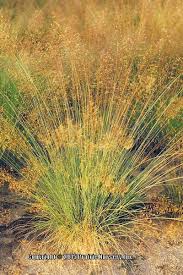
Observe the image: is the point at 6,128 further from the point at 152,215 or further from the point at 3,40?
the point at 152,215

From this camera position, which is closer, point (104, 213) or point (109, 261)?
point (109, 261)

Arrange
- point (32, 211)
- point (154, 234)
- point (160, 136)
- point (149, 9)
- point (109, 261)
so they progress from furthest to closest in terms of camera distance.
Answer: point (149, 9), point (160, 136), point (32, 211), point (154, 234), point (109, 261)

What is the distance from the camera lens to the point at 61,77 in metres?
3.31

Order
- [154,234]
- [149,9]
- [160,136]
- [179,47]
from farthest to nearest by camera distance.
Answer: [149,9], [179,47], [160,136], [154,234]

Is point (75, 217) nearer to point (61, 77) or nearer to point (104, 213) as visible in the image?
point (104, 213)

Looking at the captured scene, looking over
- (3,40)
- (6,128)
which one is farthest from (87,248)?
(3,40)

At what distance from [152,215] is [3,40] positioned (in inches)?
58.6

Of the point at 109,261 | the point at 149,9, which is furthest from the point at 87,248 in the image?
the point at 149,9

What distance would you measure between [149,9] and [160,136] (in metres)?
2.25

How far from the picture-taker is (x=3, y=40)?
11.6ft

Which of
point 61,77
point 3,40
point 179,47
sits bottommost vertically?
point 61,77

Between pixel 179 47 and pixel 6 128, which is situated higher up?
pixel 179 47

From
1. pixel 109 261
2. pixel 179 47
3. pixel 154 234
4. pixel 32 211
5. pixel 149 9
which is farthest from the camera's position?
pixel 149 9

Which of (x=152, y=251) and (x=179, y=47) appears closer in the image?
(x=152, y=251)
